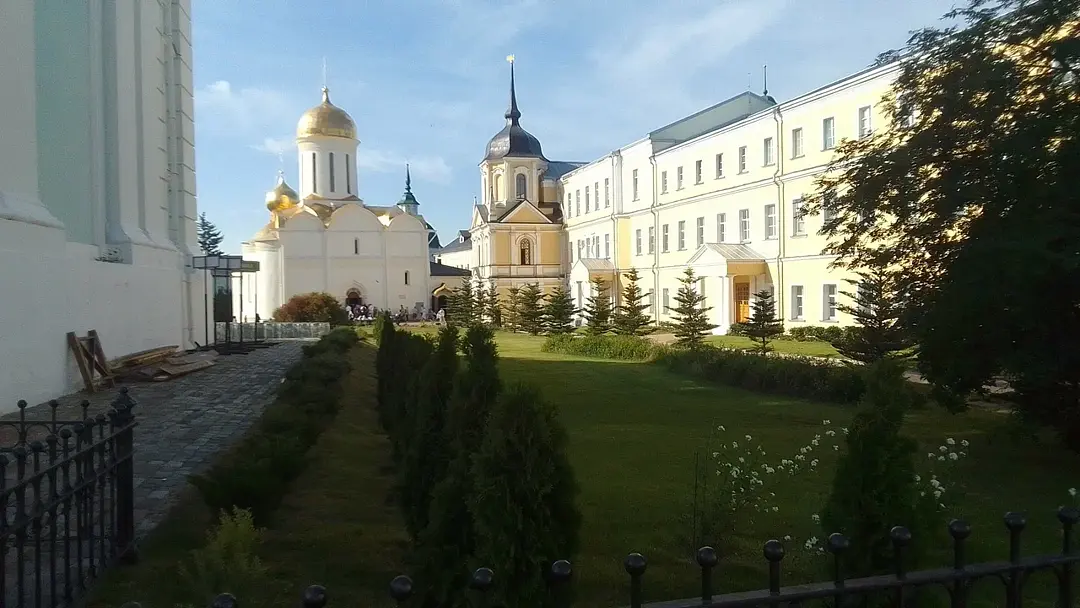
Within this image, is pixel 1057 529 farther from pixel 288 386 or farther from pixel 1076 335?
pixel 288 386

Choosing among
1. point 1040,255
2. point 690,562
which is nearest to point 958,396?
point 1040,255

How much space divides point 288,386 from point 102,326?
639cm

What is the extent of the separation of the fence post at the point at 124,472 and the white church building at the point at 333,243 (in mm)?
44944

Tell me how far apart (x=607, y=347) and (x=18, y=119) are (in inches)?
621

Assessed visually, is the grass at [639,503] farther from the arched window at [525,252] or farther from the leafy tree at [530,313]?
the arched window at [525,252]

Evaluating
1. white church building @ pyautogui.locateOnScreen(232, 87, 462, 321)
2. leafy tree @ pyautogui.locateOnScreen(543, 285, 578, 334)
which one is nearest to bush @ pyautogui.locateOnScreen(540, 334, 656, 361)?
leafy tree @ pyautogui.locateOnScreen(543, 285, 578, 334)

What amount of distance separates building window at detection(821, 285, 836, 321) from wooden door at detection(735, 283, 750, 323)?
432cm

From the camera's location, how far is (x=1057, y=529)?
6164 mm

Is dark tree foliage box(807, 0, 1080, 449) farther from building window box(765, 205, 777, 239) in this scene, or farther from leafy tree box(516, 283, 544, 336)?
leafy tree box(516, 283, 544, 336)

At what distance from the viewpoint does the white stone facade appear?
11.5 metres

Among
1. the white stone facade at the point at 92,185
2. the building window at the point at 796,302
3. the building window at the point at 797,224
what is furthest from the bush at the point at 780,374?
the white stone facade at the point at 92,185

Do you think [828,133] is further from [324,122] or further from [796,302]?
[324,122]

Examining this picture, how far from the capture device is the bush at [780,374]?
44.1ft

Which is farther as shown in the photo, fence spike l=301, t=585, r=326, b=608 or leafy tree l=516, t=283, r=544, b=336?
leafy tree l=516, t=283, r=544, b=336
